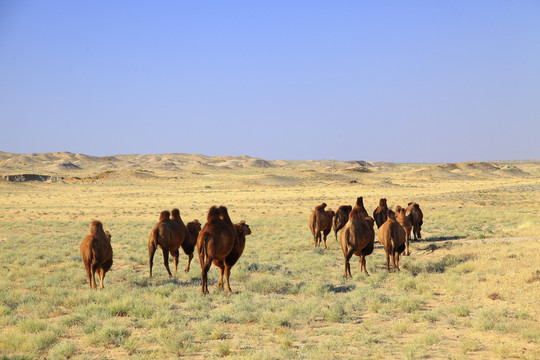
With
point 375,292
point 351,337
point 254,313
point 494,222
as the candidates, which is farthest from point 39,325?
point 494,222

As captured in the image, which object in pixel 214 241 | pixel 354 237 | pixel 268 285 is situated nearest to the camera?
pixel 214 241

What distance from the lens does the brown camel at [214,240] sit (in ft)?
32.3

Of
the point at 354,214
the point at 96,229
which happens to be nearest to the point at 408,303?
the point at 354,214

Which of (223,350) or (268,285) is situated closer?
(223,350)

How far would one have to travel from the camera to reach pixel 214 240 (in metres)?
9.86

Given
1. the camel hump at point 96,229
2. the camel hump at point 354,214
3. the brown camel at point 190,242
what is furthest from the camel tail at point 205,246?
the camel hump at point 354,214

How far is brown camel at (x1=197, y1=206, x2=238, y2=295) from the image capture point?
985 cm

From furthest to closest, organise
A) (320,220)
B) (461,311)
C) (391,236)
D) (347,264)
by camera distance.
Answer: (320,220) → (391,236) → (347,264) → (461,311)

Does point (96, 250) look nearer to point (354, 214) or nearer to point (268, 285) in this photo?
point (268, 285)

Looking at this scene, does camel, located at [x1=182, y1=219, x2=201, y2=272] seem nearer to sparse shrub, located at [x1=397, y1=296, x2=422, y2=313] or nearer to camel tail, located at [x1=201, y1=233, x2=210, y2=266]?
camel tail, located at [x1=201, y1=233, x2=210, y2=266]

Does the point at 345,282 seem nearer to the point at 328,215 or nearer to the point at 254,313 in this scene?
the point at 254,313

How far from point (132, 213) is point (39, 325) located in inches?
1113

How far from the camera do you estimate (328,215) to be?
17703mm

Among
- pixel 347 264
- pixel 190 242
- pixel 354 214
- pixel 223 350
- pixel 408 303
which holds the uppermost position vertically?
pixel 354 214
